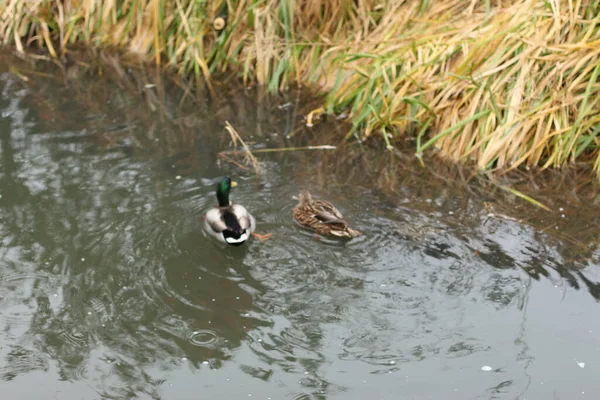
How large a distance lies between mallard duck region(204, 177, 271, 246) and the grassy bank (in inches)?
76.1

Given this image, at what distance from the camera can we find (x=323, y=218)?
19.6 ft

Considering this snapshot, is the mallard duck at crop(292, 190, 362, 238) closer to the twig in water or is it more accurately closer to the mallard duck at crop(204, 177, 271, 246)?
the mallard duck at crop(204, 177, 271, 246)

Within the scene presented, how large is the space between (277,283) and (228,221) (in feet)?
2.01

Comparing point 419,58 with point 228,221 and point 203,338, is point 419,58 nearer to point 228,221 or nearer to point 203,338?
point 228,221

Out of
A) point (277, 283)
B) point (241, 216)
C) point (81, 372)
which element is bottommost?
point (81, 372)

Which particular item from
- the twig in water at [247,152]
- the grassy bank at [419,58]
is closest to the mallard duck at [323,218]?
the twig in water at [247,152]

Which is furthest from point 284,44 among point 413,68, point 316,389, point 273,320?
point 316,389

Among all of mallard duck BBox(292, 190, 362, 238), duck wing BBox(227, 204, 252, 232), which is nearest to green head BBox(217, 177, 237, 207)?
duck wing BBox(227, 204, 252, 232)

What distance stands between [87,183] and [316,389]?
10.1ft

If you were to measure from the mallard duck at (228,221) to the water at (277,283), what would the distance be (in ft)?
0.41

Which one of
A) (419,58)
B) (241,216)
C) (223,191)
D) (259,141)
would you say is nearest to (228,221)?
(241,216)

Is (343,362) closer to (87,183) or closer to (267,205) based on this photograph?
(267,205)

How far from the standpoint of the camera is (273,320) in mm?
5180

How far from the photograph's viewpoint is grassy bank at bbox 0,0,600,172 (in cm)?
716
